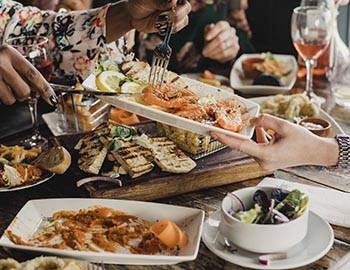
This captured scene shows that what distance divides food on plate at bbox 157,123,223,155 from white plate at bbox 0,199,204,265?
11.1 inches

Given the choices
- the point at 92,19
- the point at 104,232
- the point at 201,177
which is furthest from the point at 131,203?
the point at 92,19

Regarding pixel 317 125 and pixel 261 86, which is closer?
pixel 317 125

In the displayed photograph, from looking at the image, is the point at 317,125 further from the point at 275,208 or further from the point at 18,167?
the point at 18,167

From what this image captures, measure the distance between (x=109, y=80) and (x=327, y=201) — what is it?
636 millimetres

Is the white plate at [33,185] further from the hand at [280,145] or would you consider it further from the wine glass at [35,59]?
the hand at [280,145]

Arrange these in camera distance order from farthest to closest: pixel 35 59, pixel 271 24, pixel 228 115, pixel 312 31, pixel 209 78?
pixel 271 24 < pixel 209 78 < pixel 312 31 < pixel 35 59 < pixel 228 115

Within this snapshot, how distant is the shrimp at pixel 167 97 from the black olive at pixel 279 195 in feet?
1.16

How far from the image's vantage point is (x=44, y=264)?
4.14 ft

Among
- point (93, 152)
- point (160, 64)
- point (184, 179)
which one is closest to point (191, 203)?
point (184, 179)

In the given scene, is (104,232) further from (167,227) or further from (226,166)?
(226,166)

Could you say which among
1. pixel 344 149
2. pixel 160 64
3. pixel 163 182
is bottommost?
pixel 163 182

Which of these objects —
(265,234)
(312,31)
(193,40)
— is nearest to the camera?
(265,234)

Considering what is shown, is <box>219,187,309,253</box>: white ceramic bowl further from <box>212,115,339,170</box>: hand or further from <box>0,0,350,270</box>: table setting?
<box>212,115,339,170</box>: hand

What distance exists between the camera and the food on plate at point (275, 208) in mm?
1291
